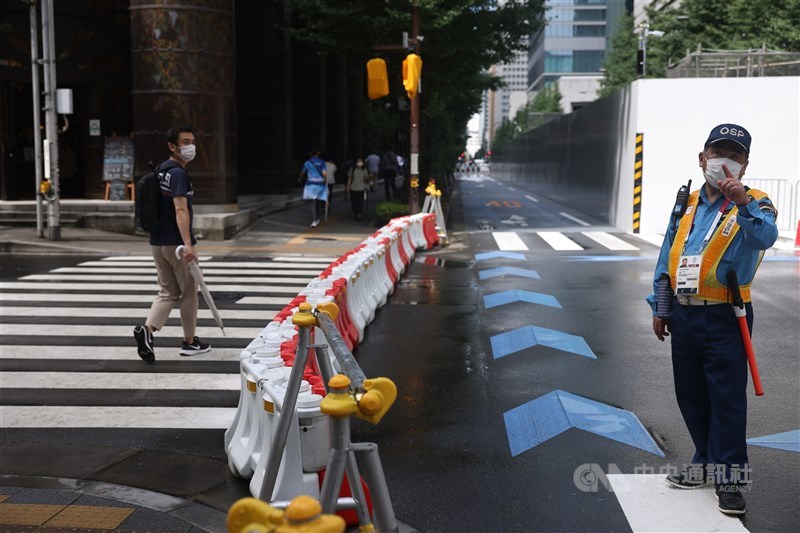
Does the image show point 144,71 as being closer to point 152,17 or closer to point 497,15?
point 152,17

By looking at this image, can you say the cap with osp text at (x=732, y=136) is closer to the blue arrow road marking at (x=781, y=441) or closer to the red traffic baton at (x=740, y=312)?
the red traffic baton at (x=740, y=312)

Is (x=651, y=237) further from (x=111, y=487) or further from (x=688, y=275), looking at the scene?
(x=111, y=487)

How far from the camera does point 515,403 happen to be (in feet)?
22.3

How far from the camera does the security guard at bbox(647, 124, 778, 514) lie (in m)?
4.43

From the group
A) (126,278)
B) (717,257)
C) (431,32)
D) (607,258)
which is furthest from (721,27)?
(717,257)

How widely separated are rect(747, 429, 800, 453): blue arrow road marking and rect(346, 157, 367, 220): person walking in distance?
18125mm

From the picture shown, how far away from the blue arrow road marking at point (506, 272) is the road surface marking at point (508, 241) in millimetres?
3145

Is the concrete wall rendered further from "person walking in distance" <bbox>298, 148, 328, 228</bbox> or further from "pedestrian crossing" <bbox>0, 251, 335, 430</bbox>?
"pedestrian crossing" <bbox>0, 251, 335, 430</bbox>

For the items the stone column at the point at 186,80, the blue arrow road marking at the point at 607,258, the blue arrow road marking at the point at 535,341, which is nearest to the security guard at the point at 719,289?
the blue arrow road marking at the point at 535,341

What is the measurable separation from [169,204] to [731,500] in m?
5.32

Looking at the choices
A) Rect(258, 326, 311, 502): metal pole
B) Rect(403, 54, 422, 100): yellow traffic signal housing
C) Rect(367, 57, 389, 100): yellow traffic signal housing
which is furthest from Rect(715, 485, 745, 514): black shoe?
Rect(367, 57, 389, 100): yellow traffic signal housing

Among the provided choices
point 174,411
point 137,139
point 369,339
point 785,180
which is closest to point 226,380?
point 174,411

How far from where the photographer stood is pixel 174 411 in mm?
6598

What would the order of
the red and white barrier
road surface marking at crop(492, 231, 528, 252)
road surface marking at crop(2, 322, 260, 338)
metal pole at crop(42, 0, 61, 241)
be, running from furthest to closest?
road surface marking at crop(492, 231, 528, 252)
metal pole at crop(42, 0, 61, 241)
road surface marking at crop(2, 322, 260, 338)
the red and white barrier
